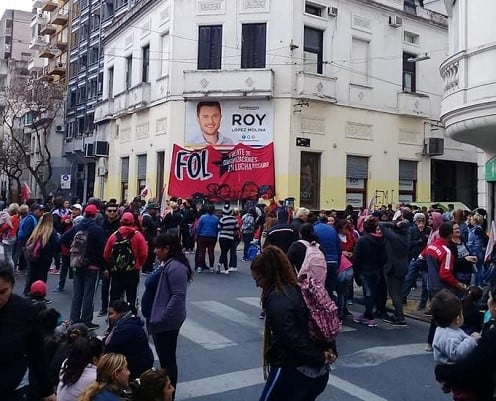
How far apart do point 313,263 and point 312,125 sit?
692 inches

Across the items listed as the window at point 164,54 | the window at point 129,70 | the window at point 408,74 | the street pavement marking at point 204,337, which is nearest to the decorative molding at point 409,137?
the window at point 408,74

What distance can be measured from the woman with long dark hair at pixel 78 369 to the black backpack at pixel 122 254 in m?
3.45

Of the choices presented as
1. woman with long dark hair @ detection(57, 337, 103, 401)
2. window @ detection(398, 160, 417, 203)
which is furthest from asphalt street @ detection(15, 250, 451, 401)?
window @ detection(398, 160, 417, 203)

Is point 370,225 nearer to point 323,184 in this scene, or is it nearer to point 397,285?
point 397,285

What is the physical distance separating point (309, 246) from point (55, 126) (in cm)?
4209

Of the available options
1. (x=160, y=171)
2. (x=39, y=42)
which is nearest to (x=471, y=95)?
(x=160, y=171)

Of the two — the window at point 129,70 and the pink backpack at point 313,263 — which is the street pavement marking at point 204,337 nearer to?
the pink backpack at point 313,263

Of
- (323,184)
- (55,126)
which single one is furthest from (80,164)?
(323,184)

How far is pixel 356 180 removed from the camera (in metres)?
26.4

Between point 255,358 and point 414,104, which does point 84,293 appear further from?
point 414,104

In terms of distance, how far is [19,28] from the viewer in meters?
74.9

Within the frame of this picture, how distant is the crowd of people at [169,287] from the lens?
12.4ft

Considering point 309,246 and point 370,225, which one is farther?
point 370,225

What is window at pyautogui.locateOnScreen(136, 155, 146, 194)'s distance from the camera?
29.1 m
